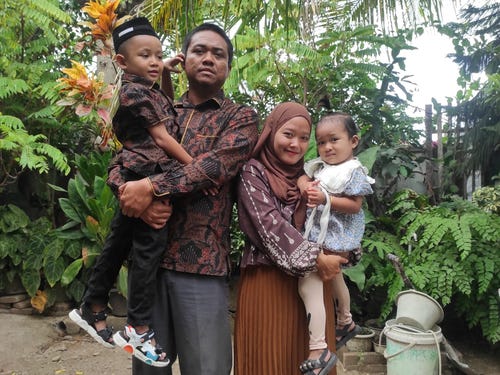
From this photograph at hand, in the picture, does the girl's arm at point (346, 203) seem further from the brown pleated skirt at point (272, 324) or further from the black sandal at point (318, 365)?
the black sandal at point (318, 365)

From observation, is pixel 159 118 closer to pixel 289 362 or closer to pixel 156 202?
pixel 156 202

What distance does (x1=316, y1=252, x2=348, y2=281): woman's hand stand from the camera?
69.0 inches

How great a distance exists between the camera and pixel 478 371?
4277 mm

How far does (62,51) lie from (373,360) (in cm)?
504

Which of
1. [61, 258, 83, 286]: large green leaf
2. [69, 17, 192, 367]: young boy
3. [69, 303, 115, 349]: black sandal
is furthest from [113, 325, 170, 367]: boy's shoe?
[61, 258, 83, 286]: large green leaf

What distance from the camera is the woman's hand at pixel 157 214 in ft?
5.53

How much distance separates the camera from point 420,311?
3625 mm

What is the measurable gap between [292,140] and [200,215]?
444 mm

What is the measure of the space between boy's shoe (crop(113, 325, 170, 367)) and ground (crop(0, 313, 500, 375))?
246 cm

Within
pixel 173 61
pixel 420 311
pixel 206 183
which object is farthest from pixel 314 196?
pixel 420 311

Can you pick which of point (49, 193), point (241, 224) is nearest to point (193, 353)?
point (241, 224)

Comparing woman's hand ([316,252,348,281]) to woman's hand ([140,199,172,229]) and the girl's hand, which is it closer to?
the girl's hand

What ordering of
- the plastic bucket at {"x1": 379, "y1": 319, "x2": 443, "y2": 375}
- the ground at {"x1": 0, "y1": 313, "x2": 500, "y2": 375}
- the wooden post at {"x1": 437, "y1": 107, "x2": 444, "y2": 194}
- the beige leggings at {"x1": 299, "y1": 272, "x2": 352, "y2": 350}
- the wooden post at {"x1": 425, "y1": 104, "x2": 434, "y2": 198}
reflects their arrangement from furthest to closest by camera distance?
the wooden post at {"x1": 437, "y1": 107, "x2": 444, "y2": 194}
the wooden post at {"x1": 425, "y1": 104, "x2": 434, "y2": 198}
the ground at {"x1": 0, "y1": 313, "x2": 500, "y2": 375}
the plastic bucket at {"x1": 379, "y1": 319, "x2": 443, "y2": 375}
the beige leggings at {"x1": 299, "y1": 272, "x2": 352, "y2": 350}

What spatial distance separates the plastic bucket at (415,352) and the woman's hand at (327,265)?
7.05 feet
